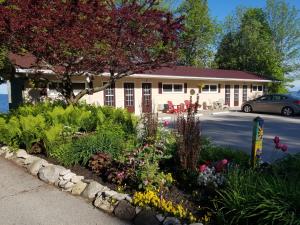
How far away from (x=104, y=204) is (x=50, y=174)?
1.74m

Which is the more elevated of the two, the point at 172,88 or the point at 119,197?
the point at 172,88

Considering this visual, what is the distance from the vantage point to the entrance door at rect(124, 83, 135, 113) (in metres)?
20.2

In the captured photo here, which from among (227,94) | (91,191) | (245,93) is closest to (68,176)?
(91,191)

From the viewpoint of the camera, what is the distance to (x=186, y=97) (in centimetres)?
2411

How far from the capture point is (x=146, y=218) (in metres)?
4.55

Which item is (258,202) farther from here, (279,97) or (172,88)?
(279,97)

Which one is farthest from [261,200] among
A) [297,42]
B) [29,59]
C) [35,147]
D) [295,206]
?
[297,42]

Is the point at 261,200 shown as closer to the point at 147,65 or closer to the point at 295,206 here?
the point at 295,206

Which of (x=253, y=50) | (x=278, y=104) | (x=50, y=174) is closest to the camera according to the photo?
(x=50, y=174)

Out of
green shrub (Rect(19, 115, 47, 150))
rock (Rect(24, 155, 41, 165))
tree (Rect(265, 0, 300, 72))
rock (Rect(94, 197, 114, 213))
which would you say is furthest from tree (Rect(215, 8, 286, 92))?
rock (Rect(94, 197, 114, 213))

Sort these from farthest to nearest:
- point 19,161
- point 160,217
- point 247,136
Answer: point 247,136 → point 19,161 → point 160,217

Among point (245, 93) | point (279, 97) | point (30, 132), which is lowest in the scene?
point (30, 132)

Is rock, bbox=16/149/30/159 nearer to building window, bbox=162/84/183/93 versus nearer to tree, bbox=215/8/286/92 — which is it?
building window, bbox=162/84/183/93

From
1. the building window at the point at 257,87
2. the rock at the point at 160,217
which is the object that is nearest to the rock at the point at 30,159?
the rock at the point at 160,217
